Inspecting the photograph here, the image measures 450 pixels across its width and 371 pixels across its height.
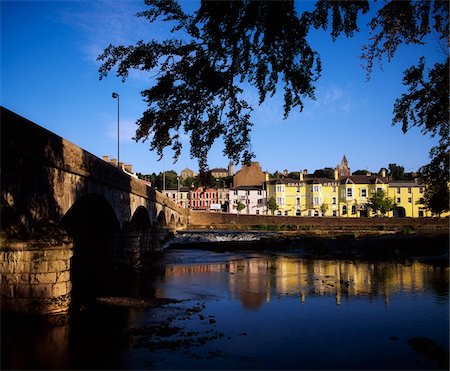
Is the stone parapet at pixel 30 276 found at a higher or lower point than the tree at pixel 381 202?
lower

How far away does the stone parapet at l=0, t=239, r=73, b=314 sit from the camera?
13.6 m

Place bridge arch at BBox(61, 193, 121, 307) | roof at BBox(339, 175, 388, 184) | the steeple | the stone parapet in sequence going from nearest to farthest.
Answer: the stone parapet
bridge arch at BBox(61, 193, 121, 307)
roof at BBox(339, 175, 388, 184)
the steeple

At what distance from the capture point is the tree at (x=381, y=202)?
335 ft

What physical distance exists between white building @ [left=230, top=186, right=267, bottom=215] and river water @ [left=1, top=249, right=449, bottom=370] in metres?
97.9

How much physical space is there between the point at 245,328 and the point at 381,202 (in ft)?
315

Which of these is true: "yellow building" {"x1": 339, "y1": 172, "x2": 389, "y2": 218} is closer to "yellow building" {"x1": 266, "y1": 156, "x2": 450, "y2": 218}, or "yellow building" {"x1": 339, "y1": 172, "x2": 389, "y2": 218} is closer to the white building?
"yellow building" {"x1": 266, "y1": 156, "x2": 450, "y2": 218}

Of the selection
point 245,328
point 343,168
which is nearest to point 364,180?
point 343,168

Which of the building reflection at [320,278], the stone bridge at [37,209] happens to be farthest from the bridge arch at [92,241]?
the stone bridge at [37,209]

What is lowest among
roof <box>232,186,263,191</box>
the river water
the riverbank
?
the riverbank

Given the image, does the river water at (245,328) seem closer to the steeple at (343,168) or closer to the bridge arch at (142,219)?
the bridge arch at (142,219)

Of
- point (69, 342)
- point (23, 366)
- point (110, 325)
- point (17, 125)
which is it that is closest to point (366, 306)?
point (110, 325)

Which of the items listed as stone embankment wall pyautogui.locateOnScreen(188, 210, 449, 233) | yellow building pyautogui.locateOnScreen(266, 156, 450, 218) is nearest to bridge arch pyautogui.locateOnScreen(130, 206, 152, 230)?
stone embankment wall pyautogui.locateOnScreen(188, 210, 449, 233)

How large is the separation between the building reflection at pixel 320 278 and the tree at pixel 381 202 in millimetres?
70661

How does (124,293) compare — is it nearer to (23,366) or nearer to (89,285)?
(89,285)
